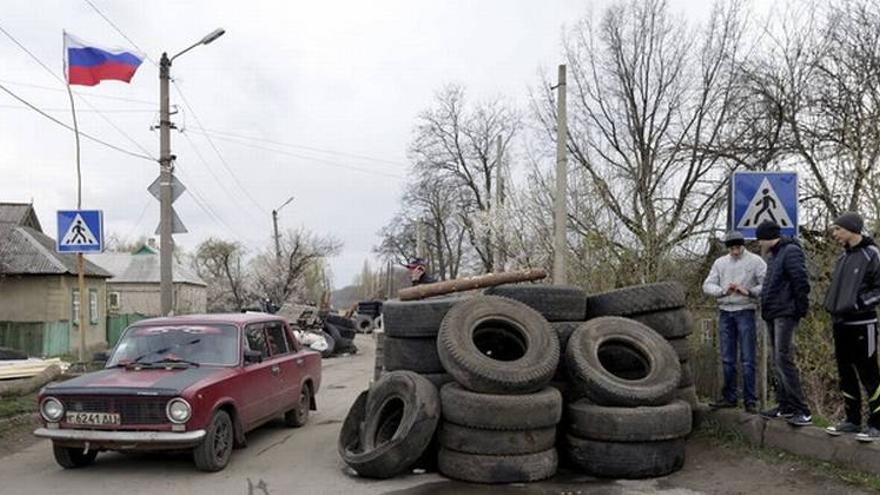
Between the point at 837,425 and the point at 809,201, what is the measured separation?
11.7 meters

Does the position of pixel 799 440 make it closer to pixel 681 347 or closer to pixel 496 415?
pixel 681 347

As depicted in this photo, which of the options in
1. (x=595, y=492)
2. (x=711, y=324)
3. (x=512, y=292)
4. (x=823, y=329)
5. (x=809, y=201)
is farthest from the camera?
(x=809, y=201)

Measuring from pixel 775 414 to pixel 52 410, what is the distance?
23.5ft

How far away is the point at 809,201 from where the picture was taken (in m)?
17.2

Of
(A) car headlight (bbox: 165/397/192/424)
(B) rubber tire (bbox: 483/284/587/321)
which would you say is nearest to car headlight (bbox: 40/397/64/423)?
(A) car headlight (bbox: 165/397/192/424)

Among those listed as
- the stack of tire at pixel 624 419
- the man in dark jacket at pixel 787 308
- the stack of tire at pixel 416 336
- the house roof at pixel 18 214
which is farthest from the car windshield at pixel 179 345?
the house roof at pixel 18 214

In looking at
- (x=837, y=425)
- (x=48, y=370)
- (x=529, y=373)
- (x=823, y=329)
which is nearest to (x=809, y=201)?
(x=823, y=329)

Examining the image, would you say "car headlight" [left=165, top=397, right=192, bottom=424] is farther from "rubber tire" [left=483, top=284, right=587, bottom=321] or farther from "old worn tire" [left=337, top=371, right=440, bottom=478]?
"rubber tire" [left=483, top=284, right=587, bottom=321]

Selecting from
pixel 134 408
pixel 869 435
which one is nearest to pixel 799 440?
pixel 869 435

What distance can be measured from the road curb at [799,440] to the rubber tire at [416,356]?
3.10 meters

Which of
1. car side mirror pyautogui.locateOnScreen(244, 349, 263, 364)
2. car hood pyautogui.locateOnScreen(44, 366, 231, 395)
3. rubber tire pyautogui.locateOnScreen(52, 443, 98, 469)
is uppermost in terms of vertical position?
car side mirror pyautogui.locateOnScreen(244, 349, 263, 364)

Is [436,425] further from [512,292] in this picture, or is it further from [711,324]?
[711,324]

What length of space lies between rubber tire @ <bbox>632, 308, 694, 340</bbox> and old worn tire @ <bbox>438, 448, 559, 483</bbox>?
90.5 inches

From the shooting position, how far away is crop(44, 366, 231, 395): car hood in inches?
287
